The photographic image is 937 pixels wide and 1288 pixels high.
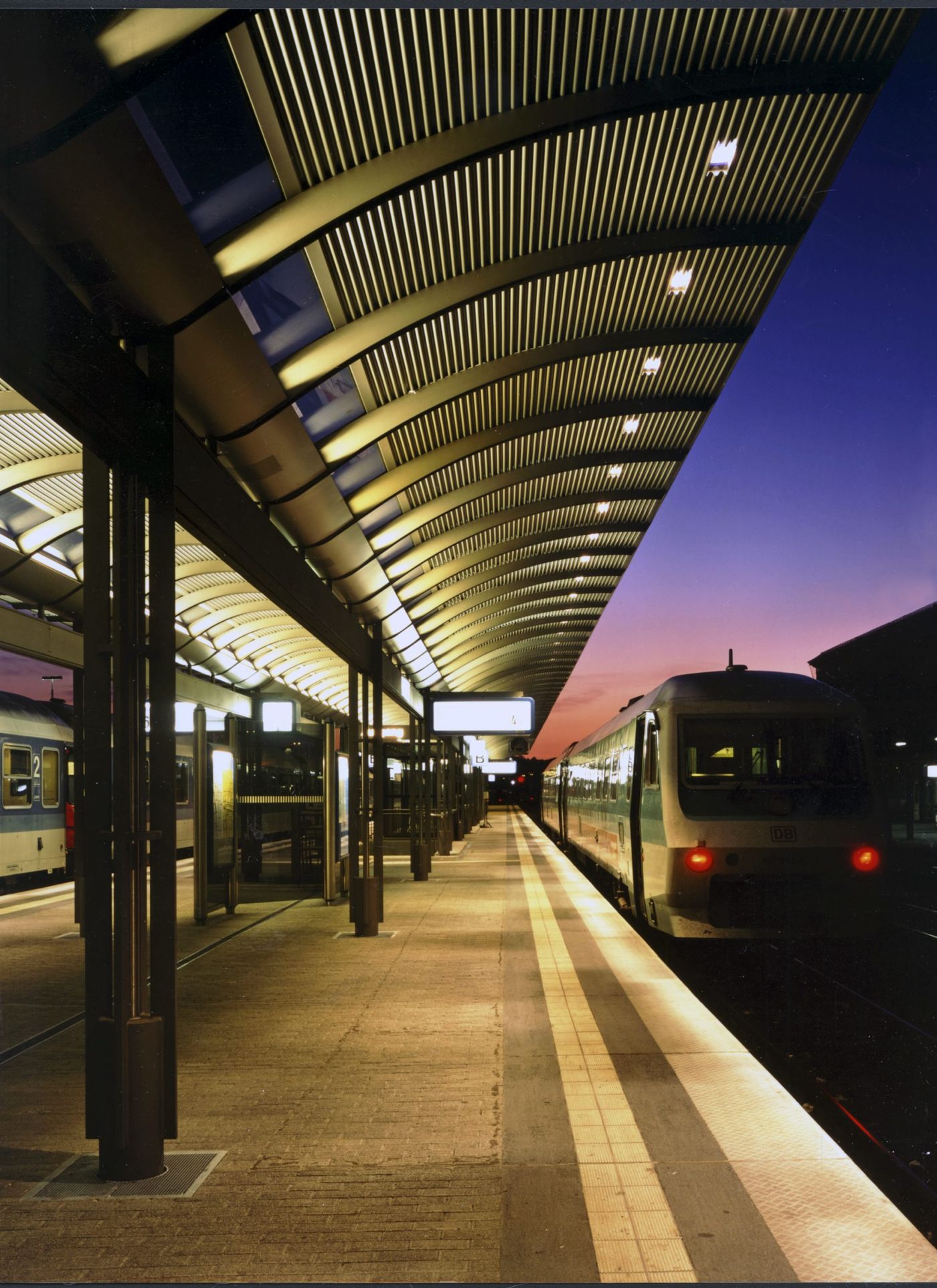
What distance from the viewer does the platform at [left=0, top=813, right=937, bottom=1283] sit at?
3.78 metres

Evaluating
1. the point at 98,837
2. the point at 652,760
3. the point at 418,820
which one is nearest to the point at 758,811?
the point at 652,760

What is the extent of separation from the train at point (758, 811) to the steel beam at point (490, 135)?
5.68m

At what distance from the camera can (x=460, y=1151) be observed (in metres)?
4.89

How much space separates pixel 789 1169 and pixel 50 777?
16.4 meters

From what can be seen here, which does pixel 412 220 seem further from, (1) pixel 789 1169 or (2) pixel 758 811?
Answer: (1) pixel 789 1169

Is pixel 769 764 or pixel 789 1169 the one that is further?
pixel 769 764

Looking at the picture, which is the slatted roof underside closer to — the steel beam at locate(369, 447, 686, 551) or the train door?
the steel beam at locate(369, 447, 686, 551)

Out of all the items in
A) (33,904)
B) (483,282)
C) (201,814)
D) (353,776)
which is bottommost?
(33,904)

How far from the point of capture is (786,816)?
400 inches

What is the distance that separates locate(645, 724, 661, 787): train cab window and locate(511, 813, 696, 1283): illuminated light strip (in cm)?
319

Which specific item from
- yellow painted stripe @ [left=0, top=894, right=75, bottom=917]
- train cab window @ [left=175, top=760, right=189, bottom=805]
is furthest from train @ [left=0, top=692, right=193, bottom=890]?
train cab window @ [left=175, top=760, right=189, bottom=805]

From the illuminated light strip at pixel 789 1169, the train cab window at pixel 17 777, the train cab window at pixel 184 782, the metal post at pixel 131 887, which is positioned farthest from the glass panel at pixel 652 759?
the train cab window at pixel 184 782

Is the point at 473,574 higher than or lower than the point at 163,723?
higher

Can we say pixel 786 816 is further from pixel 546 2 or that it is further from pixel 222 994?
pixel 546 2
